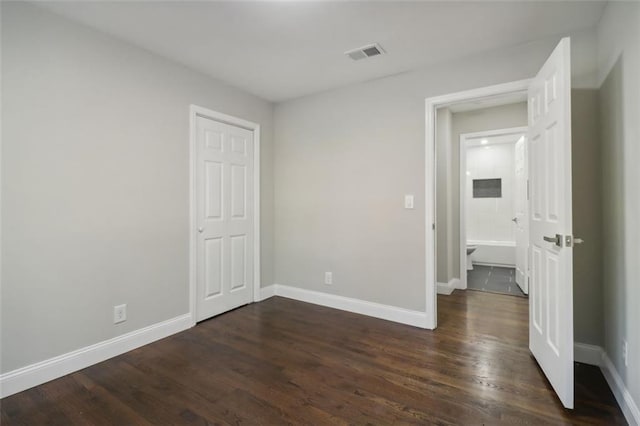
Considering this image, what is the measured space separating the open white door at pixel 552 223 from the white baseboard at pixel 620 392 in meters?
0.24

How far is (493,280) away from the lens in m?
4.61

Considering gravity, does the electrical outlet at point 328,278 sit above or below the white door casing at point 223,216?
below

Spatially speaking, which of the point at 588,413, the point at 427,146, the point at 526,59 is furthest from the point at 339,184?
the point at 588,413

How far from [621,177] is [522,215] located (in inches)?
109

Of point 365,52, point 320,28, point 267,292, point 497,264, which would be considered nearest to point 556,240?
point 365,52

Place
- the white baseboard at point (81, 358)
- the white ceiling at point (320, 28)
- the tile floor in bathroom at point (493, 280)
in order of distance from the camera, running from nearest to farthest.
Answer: the white baseboard at point (81, 358) < the white ceiling at point (320, 28) < the tile floor in bathroom at point (493, 280)

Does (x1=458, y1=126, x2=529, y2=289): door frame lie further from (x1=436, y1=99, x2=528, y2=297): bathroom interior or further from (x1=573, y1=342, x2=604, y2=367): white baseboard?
(x1=573, y1=342, x2=604, y2=367): white baseboard

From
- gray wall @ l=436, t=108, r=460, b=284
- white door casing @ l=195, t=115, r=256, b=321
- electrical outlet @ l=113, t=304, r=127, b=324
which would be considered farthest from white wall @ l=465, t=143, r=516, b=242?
electrical outlet @ l=113, t=304, r=127, b=324

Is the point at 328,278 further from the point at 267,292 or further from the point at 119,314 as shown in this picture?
the point at 119,314

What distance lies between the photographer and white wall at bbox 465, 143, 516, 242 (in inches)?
237

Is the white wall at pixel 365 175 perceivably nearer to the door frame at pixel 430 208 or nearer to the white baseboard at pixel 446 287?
the door frame at pixel 430 208

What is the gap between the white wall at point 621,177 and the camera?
5.05 ft

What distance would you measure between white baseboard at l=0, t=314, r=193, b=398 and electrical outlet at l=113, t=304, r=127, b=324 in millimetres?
132

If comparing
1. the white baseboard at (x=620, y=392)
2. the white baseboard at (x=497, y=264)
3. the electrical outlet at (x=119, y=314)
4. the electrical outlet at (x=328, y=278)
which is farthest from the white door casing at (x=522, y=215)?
the electrical outlet at (x=119, y=314)
